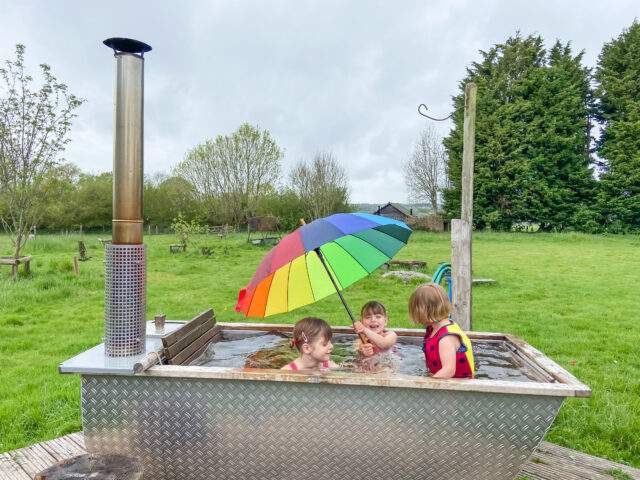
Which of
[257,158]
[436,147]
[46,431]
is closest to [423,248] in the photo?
[257,158]

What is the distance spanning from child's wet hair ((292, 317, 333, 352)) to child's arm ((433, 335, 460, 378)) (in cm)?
72

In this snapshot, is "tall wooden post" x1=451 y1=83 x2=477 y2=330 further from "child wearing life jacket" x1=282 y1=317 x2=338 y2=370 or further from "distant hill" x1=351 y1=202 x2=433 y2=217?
"distant hill" x1=351 y1=202 x2=433 y2=217

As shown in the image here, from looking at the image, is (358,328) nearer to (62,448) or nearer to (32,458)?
(62,448)

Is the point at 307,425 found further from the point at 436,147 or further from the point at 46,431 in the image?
the point at 436,147

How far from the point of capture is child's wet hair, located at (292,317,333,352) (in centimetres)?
291

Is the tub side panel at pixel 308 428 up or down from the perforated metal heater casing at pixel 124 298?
down

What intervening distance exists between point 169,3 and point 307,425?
4.96 metres

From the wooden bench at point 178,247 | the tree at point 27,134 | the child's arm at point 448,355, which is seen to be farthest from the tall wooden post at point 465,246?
the wooden bench at point 178,247

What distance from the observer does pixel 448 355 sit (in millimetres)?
2697

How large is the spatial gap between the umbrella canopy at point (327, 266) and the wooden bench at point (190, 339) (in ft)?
1.19

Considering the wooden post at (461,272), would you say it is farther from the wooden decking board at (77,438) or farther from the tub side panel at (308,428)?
the wooden decking board at (77,438)

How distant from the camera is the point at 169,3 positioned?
5195 mm


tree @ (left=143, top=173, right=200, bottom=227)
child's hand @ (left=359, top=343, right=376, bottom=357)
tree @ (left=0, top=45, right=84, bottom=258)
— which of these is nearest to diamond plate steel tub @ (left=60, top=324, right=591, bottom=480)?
child's hand @ (left=359, top=343, right=376, bottom=357)

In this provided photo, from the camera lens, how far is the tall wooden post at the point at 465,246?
452 centimetres
